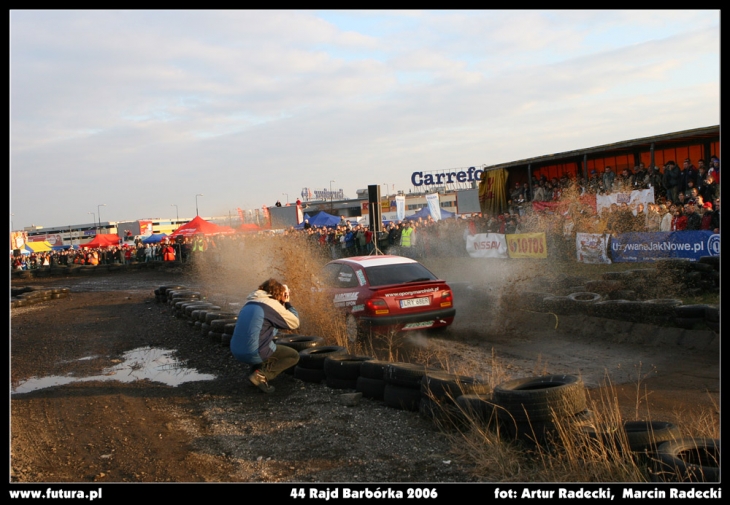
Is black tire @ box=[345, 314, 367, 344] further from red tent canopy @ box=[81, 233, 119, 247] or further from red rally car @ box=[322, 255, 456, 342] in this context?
red tent canopy @ box=[81, 233, 119, 247]

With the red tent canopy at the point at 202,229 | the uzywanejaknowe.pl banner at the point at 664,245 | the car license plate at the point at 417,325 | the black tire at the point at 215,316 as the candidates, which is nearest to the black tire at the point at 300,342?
the car license plate at the point at 417,325

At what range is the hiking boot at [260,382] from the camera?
760 centimetres

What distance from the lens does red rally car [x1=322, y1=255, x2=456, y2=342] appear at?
A: 10.0 meters

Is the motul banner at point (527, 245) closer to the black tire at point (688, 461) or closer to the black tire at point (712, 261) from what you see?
the black tire at point (712, 261)

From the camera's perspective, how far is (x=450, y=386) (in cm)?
571

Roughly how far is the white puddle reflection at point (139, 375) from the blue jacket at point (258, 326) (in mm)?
1438

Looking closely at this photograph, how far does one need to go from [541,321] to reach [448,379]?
20.6 feet

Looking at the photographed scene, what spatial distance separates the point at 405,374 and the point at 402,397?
0.79 ft

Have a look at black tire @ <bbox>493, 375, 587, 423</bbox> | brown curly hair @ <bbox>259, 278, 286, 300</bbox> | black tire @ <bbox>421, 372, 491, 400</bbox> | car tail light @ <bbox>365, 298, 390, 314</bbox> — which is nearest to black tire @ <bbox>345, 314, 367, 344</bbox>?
car tail light @ <bbox>365, 298, 390, 314</bbox>

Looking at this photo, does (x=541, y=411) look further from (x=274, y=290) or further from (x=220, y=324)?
(x=220, y=324)

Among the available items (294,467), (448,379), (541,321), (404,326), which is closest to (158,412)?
(294,467)

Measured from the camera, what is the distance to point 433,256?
23922 mm
